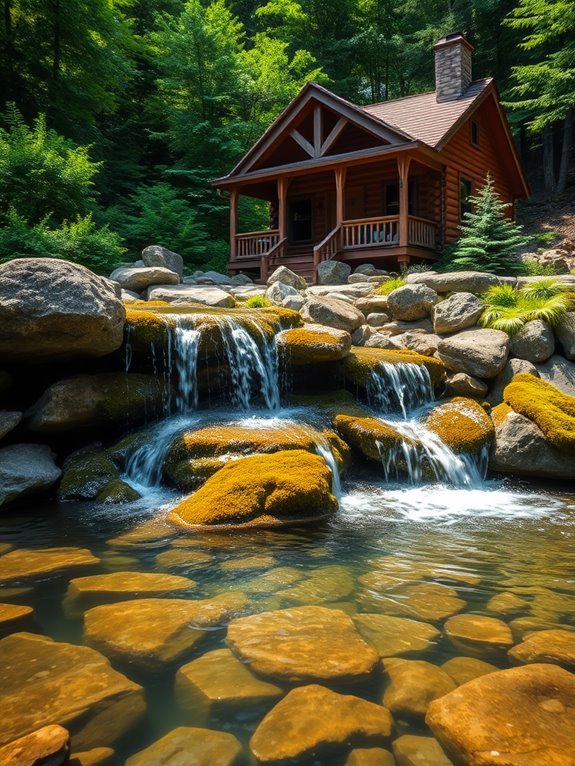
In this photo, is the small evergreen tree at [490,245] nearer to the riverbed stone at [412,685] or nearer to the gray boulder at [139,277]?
the gray boulder at [139,277]

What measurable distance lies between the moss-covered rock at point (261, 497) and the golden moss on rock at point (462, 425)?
2516 millimetres

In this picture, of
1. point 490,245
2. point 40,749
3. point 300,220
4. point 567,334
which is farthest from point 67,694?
point 300,220

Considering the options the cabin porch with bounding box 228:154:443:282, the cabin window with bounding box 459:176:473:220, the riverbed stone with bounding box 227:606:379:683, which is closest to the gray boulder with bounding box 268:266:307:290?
the cabin porch with bounding box 228:154:443:282

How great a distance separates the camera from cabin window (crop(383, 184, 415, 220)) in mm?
19266

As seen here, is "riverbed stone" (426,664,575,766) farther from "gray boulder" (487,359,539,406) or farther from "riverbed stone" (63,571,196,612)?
"gray boulder" (487,359,539,406)

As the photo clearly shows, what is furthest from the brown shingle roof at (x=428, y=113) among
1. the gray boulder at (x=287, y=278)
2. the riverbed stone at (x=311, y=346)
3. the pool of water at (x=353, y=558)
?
the pool of water at (x=353, y=558)

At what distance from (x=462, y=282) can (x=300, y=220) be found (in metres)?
11.5

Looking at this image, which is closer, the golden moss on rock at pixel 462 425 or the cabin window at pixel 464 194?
the golden moss on rock at pixel 462 425

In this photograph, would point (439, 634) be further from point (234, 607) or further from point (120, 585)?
point (120, 585)

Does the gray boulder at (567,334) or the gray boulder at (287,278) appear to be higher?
the gray boulder at (287,278)

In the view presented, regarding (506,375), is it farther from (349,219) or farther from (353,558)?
(349,219)

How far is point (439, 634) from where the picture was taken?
10.6 feet

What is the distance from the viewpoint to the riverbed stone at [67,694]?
7.71 ft

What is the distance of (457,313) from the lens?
9961 mm
